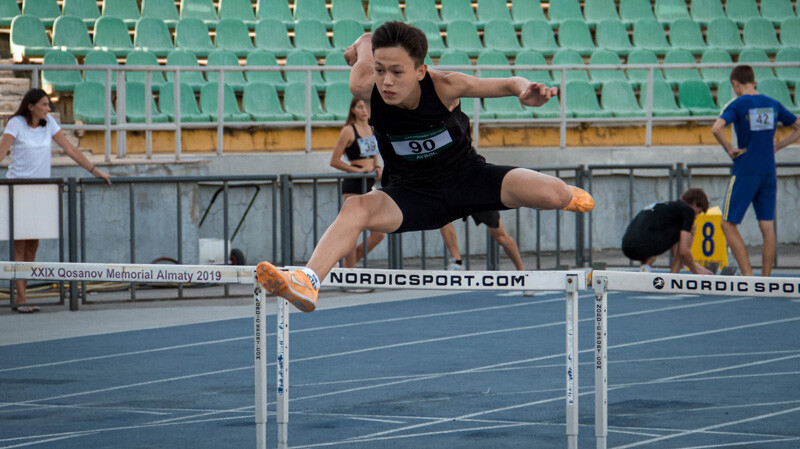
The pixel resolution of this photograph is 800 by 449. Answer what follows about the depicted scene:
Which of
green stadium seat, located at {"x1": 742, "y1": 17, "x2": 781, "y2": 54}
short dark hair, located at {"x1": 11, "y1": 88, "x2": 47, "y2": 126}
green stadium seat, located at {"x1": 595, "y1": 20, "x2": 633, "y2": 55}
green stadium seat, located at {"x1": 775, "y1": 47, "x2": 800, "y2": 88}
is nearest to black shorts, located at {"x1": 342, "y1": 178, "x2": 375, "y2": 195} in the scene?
short dark hair, located at {"x1": 11, "y1": 88, "x2": 47, "y2": 126}

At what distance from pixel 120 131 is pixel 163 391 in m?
7.14

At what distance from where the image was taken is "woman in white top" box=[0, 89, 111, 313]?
1123 centimetres

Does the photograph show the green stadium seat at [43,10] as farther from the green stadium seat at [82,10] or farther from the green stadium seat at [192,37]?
the green stadium seat at [192,37]

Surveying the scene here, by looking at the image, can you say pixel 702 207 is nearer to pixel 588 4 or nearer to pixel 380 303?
pixel 380 303

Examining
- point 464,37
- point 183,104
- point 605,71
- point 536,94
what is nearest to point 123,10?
point 183,104

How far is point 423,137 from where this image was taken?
17.4 ft

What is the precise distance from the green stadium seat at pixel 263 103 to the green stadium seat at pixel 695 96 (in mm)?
6354

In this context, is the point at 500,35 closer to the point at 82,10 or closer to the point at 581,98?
the point at 581,98

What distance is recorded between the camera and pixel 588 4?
1953 centimetres

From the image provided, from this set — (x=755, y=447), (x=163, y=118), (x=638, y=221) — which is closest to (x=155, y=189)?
(x=163, y=118)

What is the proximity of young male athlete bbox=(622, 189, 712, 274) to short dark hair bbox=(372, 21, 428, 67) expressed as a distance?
290 inches

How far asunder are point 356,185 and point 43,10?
687 cm

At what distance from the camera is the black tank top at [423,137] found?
5285mm

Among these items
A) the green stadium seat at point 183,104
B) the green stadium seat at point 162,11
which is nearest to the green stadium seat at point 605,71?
the green stadium seat at point 183,104
